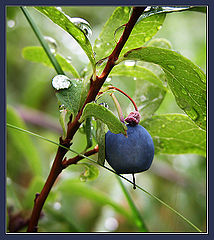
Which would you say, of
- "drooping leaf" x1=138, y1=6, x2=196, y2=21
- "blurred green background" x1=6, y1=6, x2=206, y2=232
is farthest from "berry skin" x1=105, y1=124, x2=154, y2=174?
"blurred green background" x1=6, y1=6, x2=206, y2=232

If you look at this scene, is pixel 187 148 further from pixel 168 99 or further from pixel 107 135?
pixel 168 99

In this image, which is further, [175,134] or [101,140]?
[175,134]

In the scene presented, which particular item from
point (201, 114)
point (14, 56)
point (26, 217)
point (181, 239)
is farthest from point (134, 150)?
point (14, 56)

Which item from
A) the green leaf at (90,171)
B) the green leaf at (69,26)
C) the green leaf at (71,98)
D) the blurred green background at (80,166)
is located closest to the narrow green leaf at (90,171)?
the green leaf at (90,171)

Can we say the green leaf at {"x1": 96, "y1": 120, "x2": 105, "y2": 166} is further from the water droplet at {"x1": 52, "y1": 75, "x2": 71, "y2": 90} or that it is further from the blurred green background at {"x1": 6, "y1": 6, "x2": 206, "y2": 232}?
the blurred green background at {"x1": 6, "y1": 6, "x2": 206, "y2": 232}

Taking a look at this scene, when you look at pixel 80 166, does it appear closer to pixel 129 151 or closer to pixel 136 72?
pixel 136 72

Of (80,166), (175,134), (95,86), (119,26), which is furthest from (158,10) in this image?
(80,166)
